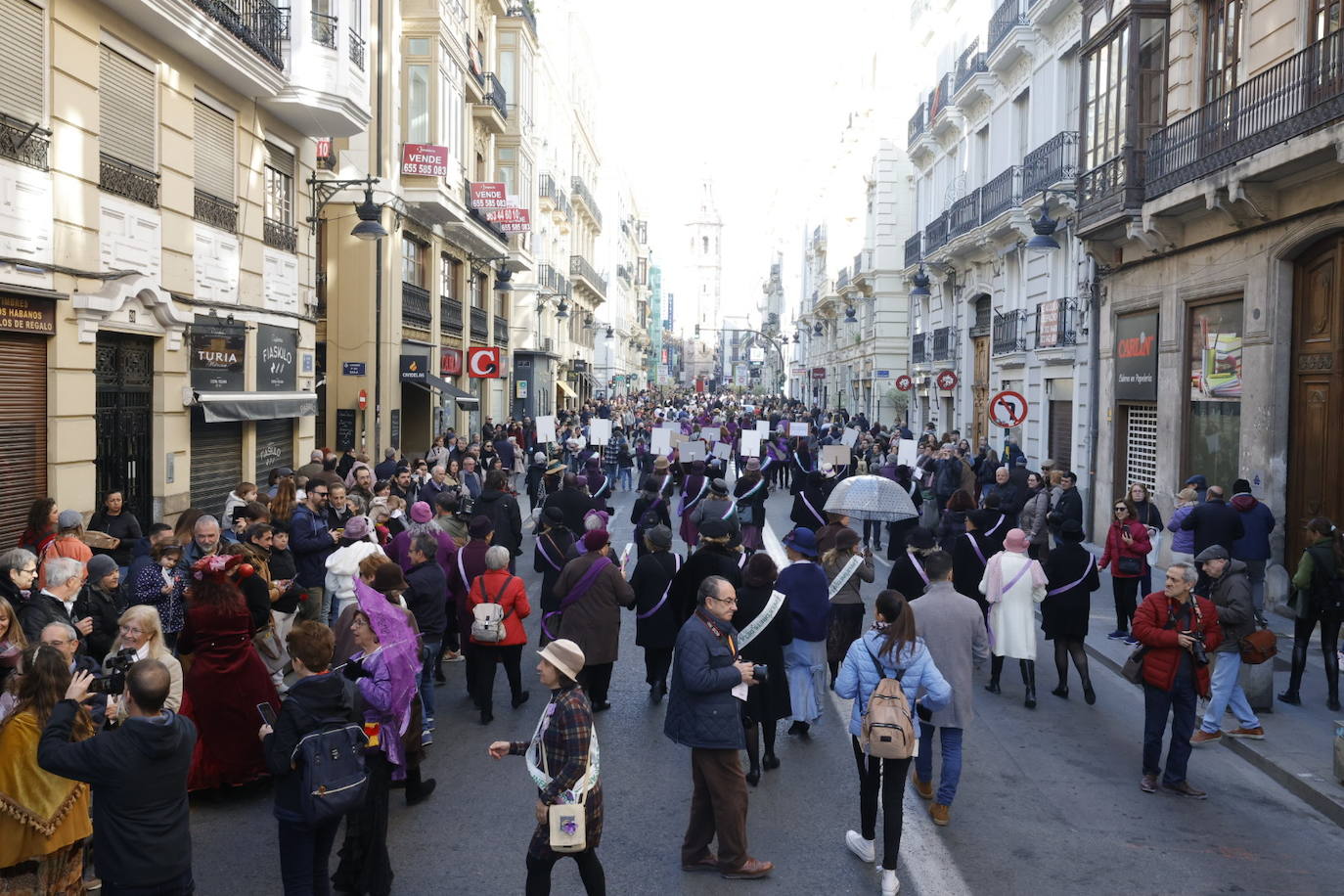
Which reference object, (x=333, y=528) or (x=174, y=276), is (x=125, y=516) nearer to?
(x=333, y=528)

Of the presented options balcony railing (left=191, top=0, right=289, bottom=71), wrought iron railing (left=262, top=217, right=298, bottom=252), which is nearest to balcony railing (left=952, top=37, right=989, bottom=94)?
wrought iron railing (left=262, top=217, right=298, bottom=252)

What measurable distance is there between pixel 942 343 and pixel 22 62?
27755mm

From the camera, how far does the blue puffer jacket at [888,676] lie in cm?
621

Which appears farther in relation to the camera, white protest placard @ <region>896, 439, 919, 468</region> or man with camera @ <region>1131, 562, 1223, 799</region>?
white protest placard @ <region>896, 439, 919, 468</region>

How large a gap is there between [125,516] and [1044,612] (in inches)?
329

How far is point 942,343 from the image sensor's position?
113 ft

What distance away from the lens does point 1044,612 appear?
9594 mm

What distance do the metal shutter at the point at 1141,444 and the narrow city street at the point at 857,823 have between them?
388 inches

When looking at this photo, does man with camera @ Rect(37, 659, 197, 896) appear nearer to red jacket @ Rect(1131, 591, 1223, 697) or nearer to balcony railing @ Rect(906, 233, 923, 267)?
red jacket @ Rect(1131, 591, 1223, 697)

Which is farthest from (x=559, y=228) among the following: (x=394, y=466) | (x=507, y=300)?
(x=394, y=466)

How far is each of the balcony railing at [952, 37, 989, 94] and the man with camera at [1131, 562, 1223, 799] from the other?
74.1ft

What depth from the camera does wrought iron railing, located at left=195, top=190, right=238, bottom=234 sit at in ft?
49.3

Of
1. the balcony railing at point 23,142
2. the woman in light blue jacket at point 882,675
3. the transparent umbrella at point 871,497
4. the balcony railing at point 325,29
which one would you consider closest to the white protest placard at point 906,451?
the transparent umbrella at point 871,497

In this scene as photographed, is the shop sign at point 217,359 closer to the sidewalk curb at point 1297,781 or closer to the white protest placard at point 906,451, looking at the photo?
the white protest placard at point 906,451
